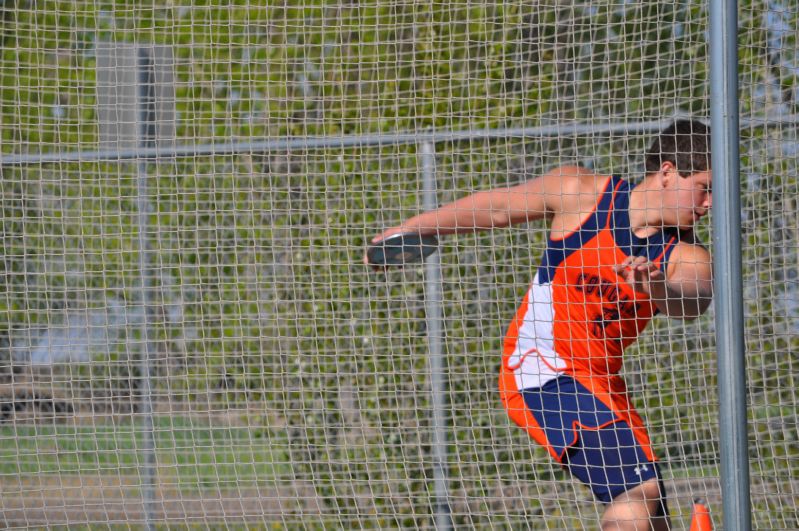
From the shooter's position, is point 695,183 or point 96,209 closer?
point 695,183

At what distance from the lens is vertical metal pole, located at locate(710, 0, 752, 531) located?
243 cm

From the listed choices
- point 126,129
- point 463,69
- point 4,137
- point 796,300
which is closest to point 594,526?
point 796,300

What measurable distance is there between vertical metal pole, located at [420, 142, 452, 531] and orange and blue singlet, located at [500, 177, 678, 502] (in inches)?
27.1

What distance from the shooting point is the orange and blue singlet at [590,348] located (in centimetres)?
308

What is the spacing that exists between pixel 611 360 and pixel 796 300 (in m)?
1.13

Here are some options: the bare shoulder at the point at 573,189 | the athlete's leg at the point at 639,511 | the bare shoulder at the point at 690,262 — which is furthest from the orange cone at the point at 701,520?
the bare shoulder at the point at 573,189

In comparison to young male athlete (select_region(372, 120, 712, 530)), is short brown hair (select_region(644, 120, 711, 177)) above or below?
above

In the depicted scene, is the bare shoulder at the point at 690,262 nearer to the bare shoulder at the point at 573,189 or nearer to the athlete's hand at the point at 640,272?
the athlete's hand at the point at 640,272

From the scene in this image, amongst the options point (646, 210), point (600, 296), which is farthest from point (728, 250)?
point (600, 296)

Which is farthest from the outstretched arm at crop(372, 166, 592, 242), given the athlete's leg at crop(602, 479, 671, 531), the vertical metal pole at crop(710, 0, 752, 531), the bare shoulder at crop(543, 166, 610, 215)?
the athlete's leg at crop(602, 479, 671, 531)

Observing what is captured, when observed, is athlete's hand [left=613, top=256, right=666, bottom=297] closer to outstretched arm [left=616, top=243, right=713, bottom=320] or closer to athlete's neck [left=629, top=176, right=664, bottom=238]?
outstretched arm [left=616, top=243, right=713, bottom=320]

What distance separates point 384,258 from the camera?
10.4 feet

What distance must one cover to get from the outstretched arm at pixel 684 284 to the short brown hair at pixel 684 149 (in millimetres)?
253

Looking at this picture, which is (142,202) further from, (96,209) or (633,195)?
(633,195)
